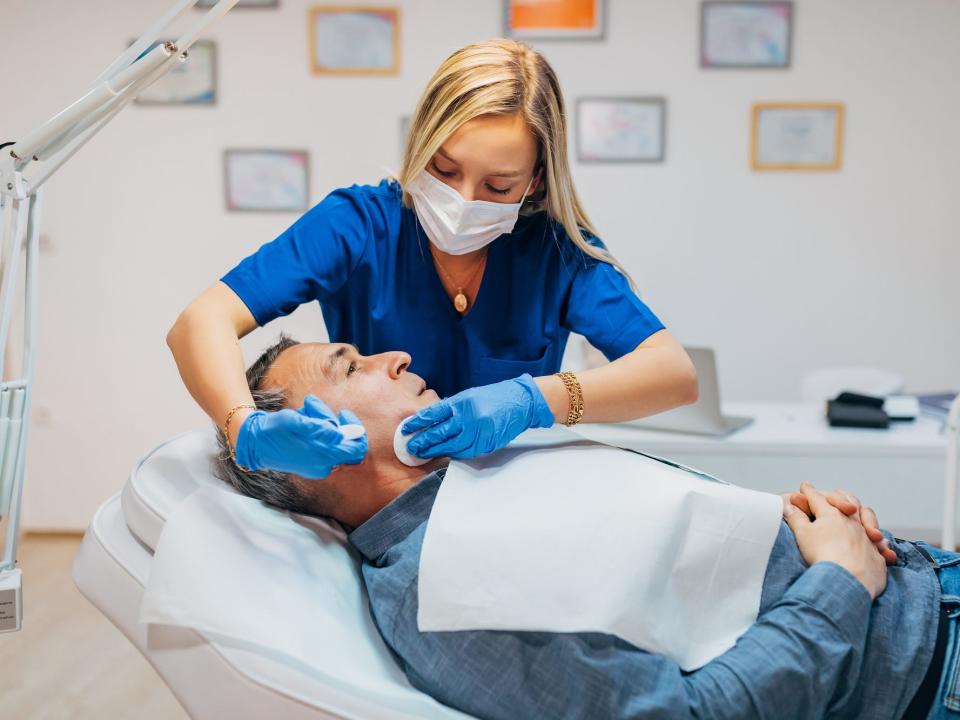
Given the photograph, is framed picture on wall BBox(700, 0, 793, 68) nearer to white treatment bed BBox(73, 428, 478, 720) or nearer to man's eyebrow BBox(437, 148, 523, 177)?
man's eyebrow BBox(437, 148, 523, 177)

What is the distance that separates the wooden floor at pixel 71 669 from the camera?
86.8 inches

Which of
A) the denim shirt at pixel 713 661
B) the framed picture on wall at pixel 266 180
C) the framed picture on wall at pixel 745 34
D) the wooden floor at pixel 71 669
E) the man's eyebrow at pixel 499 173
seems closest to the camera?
the denim shirt at pixel 713 661

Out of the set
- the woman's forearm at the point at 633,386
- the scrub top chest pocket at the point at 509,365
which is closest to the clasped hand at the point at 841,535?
the woman's forearm at the point at 633,386

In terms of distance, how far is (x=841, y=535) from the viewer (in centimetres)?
120

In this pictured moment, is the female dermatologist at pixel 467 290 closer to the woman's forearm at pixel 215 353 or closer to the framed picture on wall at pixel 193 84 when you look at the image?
the woman's forearm at pixel 215 353

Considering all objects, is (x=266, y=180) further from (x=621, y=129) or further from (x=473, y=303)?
(x=473, y=303)

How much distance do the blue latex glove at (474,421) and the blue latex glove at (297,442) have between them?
12cm

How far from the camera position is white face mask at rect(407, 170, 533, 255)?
4.47ft

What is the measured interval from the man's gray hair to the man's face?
0.02 m

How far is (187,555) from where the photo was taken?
107 cm

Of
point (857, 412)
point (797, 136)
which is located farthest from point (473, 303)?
point (797, 136)

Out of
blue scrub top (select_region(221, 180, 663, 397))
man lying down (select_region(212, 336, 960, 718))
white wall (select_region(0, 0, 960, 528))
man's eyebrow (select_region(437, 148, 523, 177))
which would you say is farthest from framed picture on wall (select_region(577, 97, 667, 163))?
man lying down (select_region(212, 336, 960, 718))

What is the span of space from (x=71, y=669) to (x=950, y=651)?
7.33ft

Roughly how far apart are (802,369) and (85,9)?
10.7 ft
